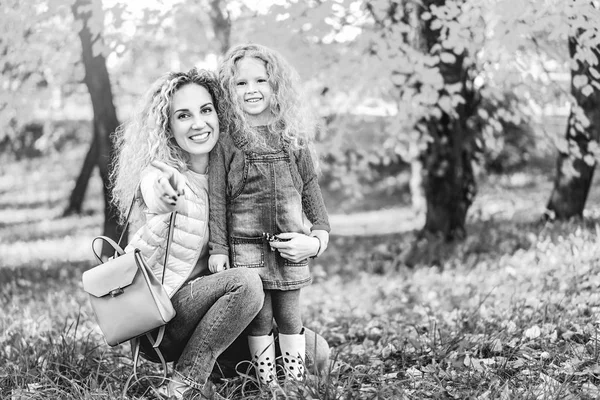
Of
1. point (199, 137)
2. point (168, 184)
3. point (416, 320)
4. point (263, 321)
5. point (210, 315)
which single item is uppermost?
point (199, 137)

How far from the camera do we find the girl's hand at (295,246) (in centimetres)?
296

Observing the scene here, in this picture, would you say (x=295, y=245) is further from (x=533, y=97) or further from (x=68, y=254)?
(x=68, y=254)

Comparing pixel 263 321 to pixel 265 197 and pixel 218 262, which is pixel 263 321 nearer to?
pixel 218 262

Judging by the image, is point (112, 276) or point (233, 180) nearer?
point (112, 276)

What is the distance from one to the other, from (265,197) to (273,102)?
466mm

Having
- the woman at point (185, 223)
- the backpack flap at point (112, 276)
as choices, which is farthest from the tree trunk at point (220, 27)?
the backpack flap at point (112, 276)

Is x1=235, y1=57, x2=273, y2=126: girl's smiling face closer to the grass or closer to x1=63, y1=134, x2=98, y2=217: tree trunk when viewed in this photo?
the grass

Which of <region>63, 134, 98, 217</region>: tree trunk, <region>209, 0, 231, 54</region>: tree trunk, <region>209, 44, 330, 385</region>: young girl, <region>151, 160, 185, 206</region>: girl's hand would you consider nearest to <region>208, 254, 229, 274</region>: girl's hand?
<region>209, 44, 330, 385</region>: young girl

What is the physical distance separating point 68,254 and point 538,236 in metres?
5.79

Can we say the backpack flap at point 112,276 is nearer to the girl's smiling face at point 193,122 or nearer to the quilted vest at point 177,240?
the quilted vest at point 177,240

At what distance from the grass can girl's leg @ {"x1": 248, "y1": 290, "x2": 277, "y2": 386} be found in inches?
4.5

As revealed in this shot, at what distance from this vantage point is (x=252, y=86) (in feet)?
10.0

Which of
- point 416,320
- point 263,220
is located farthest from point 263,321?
point 416,320

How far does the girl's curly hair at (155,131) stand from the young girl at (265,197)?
134mm
